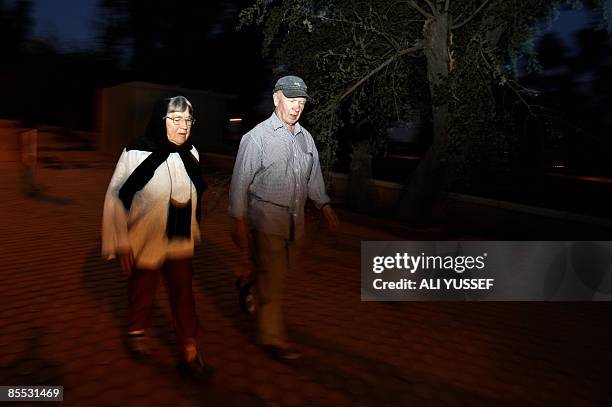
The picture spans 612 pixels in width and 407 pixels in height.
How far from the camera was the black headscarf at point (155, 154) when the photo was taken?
3.47 m

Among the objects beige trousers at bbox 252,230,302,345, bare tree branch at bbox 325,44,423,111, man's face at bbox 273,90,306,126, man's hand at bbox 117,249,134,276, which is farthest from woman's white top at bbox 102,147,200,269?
bare tree branch at bbox 325,44,423,111

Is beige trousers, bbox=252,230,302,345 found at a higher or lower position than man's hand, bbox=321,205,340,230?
lower

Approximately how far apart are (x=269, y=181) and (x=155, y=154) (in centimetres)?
76

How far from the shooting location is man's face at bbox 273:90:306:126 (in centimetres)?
391

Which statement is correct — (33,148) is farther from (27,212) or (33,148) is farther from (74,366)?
(74,366)

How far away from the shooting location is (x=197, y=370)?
3.68 m

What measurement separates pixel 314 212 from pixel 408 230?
245cm

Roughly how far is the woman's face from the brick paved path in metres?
1.52

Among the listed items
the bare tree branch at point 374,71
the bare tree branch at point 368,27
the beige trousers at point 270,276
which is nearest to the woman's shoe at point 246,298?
the beige trousers at point 270,276

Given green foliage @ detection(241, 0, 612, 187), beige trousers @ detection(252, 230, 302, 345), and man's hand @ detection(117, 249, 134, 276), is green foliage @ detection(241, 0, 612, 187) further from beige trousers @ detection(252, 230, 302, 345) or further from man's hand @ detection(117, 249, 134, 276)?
man's hand @ detection(117, 249, 134, 276)

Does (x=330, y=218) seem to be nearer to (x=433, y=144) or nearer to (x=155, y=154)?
(x=155, y=154)

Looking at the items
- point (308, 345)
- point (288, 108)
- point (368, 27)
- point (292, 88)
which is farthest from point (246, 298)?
point (368, 27)

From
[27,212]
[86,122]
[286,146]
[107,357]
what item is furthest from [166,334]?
[86,122]

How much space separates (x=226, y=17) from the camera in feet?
94.2
